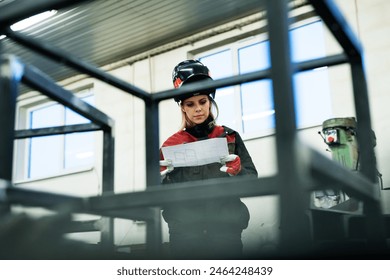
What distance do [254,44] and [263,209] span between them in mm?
1444

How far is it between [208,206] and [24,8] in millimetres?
732

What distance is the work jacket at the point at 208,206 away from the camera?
1217 mm

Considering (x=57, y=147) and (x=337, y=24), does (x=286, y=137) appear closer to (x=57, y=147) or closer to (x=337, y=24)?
(x=337, y=24)

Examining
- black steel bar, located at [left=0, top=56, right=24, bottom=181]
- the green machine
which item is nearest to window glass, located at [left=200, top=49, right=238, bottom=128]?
the green machine

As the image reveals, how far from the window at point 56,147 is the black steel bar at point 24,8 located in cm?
434

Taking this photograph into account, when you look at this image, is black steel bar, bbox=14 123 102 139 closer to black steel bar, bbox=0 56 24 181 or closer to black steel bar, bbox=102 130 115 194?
black steel bar, bbox=102 130 115 194

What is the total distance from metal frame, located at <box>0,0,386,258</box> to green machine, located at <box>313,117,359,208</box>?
179cm

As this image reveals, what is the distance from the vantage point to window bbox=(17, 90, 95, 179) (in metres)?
5.17

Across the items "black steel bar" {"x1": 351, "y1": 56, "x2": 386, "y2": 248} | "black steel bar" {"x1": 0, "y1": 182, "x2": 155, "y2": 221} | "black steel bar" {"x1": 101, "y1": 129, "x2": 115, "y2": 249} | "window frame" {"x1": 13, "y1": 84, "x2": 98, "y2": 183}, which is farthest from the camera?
"window frame" {"x1": 13, "y1": 84, "x2": 98, "y2": 183}

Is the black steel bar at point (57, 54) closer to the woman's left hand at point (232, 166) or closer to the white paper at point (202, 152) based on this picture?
the white paper at point (202, 152)

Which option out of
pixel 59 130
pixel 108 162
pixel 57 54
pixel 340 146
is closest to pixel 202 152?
pixel 108 162

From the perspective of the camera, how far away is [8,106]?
2.21ft

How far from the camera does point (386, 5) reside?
3.25 meters

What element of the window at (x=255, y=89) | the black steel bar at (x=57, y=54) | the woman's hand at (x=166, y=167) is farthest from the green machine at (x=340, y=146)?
the black steel bar at (x=57, y=54)
